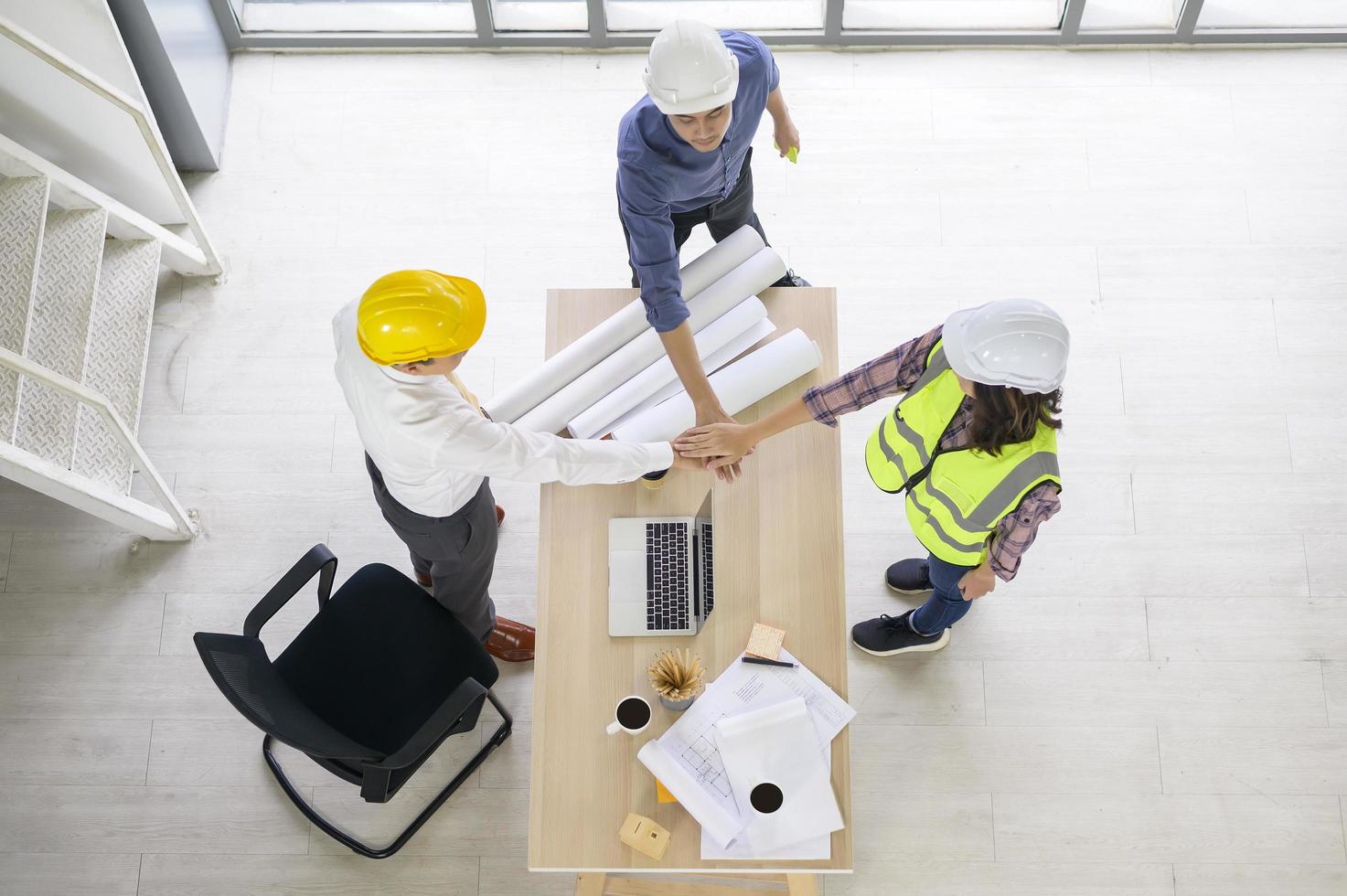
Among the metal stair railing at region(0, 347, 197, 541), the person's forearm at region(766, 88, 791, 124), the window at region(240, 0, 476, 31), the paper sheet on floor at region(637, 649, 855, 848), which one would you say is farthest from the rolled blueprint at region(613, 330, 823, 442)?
the window at region(240, 0, 476, 31)

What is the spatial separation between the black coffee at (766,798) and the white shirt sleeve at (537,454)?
0.74 metres

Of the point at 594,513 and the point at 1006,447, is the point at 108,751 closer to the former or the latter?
the point at 594,513

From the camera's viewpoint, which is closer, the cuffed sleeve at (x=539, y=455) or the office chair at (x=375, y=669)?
the cuffed sleeve at (x=539, y=455)

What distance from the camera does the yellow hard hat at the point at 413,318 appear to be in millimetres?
1925

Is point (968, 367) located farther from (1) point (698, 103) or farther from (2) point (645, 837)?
(2) point (645, 837)

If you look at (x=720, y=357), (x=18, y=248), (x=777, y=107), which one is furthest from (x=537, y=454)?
(x=18, y=248)

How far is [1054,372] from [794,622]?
0.84 m

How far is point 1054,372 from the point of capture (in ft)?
5.96

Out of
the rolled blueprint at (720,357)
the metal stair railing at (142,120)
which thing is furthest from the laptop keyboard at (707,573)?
the metal stair railing at (142,120)

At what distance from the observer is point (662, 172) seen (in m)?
2.35

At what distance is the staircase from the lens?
2.90 meters

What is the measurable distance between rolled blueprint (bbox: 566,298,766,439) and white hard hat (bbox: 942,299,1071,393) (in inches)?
31.7

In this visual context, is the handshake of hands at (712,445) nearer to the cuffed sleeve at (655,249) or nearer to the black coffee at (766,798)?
the cuffed sleeve at (655,249)

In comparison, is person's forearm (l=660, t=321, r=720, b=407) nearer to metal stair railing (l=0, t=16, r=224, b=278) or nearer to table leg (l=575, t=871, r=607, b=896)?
table leg (l=575, t=871, r=607, b=896)
